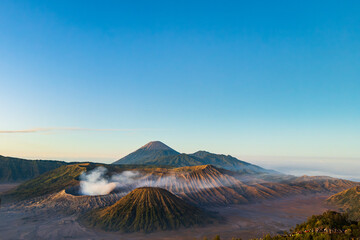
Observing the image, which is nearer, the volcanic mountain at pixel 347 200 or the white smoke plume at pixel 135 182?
the volcanic mountain at pixel 347 200

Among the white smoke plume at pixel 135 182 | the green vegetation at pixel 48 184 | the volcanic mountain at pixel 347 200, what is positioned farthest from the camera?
the white smoke plume at pixel 135 182

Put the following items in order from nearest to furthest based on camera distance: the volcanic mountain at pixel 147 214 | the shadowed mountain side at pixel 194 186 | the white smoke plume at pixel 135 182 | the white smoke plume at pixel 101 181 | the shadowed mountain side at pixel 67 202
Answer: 1. the volcanic mountain at pixel 147 214
2. the shadowed mountain side at pixel 67 202
3. the white smoke plume at pixel 101 181
4. the white smoke plume at pixel 135 182
5. the shadowed mountain side at pixel 194 186

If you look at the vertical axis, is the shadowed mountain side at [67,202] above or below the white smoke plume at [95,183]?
below

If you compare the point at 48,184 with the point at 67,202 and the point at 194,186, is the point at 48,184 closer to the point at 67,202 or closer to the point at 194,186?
the point at 67,202

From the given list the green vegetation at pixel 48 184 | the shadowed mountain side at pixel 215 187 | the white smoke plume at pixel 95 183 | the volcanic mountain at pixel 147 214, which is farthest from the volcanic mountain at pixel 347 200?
the green vegetation at pixel 48 184

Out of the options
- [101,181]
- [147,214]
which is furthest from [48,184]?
[147,214]

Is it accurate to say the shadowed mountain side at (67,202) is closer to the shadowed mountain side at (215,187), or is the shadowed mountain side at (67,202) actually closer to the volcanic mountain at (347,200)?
the shadowed mountain side at (215,187)

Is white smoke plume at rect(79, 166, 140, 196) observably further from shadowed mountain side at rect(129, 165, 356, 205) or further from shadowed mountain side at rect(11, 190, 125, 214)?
shadowed mountain side at rect(11, 190, 125, 214)
